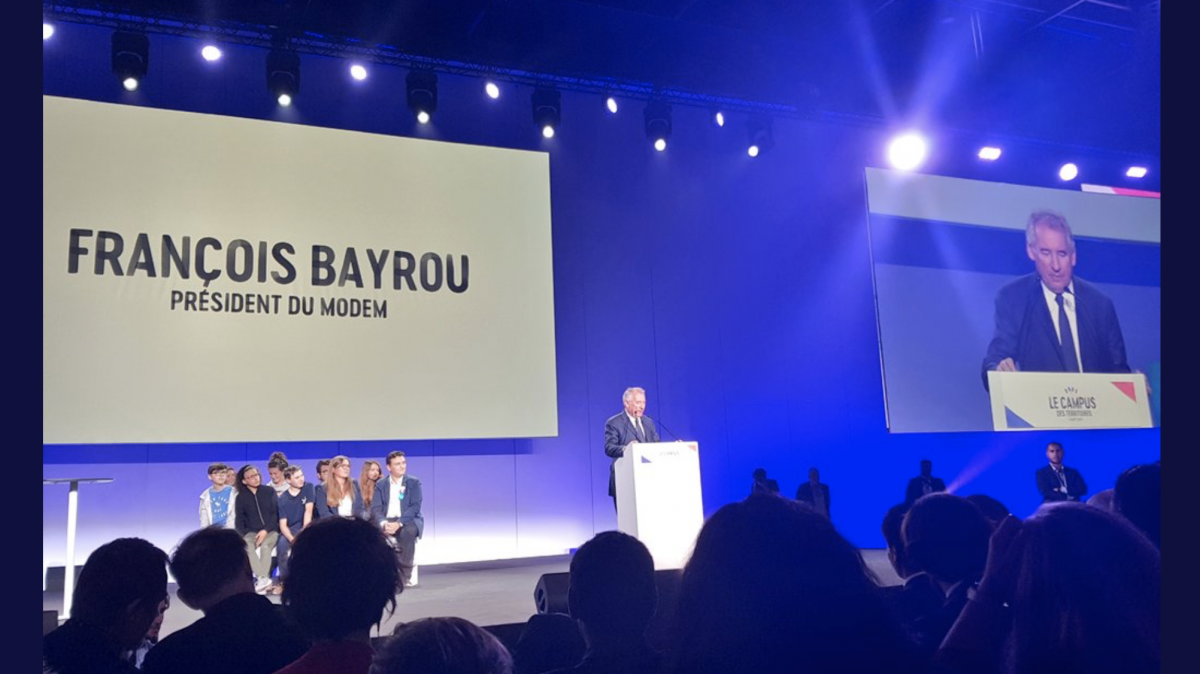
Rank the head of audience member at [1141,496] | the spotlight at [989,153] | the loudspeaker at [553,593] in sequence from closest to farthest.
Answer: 1. the head of audience member at [1141,496]
2. the loudspeaker at [553,593]
3. the spotlight at [989,153]

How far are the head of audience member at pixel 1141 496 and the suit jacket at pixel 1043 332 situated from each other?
7.54 metres

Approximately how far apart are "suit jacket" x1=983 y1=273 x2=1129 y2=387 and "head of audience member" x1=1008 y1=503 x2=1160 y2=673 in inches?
321

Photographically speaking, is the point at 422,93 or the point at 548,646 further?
the point at 422,93

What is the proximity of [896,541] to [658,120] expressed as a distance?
6.42 metres

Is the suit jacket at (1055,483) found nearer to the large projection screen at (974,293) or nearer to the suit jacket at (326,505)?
the large projection screen at (974,293)

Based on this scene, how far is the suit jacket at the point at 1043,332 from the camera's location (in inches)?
346

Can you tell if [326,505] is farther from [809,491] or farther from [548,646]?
[548,646]

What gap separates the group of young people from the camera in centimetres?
634

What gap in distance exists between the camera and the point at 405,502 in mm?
6711

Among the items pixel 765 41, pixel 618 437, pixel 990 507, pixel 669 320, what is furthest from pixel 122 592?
pixel 669 320

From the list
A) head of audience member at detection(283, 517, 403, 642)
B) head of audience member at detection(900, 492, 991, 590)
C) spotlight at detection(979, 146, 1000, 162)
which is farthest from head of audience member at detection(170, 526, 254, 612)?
spotlight at detection(979, 146, 1000, 162)

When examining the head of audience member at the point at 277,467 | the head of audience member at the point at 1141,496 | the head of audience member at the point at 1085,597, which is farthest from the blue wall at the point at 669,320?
the head of audience member at the point at 1085,597
